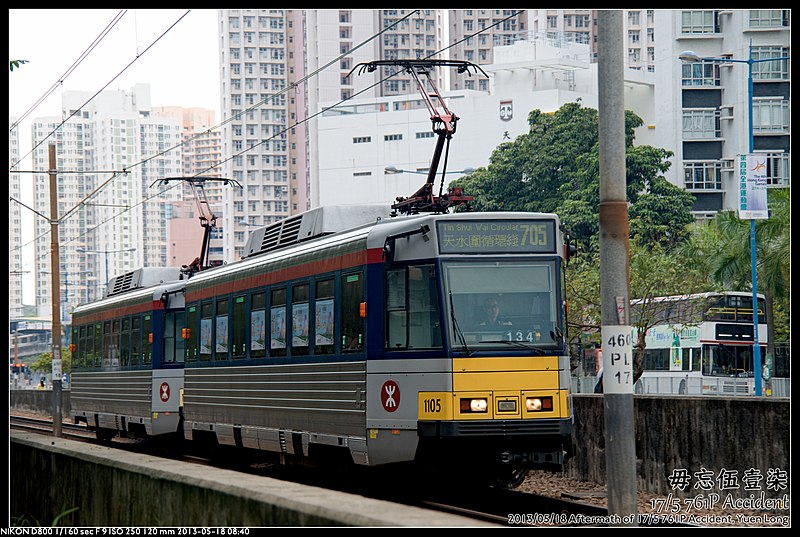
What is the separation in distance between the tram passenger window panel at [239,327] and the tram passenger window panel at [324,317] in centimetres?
310

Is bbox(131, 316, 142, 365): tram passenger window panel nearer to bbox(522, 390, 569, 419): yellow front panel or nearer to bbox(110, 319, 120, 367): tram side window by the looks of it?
bbox(110, 319, 120, 367): tram side window

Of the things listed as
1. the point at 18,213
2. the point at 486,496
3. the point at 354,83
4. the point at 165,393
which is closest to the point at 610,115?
the point at 486,496

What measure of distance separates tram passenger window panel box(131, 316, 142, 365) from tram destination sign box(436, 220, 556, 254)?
1355cm

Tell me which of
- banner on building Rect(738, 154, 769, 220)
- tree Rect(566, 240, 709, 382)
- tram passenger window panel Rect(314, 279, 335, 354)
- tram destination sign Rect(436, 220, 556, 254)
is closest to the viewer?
tram destination sign Rect(436, 220, 556, 254)

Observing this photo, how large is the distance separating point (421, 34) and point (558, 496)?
462 feet

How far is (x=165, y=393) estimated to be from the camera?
961 inches

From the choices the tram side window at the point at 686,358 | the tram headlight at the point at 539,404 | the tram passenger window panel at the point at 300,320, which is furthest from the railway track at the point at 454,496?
the tram side window at the point at 686,358

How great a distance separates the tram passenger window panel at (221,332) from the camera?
19.9 metres

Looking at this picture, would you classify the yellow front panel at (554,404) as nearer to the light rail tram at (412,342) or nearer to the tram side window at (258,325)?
the light rail tram at (412,342)

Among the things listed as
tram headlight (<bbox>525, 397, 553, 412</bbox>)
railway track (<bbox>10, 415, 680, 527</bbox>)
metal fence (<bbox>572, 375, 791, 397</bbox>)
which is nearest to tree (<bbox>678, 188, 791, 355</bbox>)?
metal fence (<bbox>572, 375, 791, 397</bbox>)

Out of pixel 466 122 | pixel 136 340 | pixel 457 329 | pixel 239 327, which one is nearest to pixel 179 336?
pixel 136 340

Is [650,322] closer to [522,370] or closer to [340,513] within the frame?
[522,370]

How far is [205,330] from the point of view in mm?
21188

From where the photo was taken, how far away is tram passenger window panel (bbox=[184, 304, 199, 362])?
21906 millimetres
